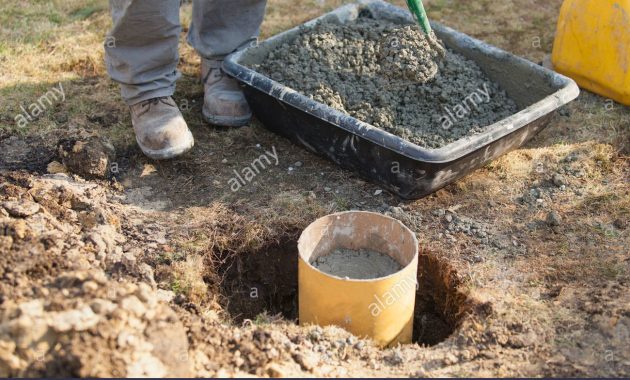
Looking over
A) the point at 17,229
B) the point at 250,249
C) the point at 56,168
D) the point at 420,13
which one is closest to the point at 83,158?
the point at 56,168

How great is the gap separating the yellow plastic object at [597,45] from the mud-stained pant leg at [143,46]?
2.10 meters

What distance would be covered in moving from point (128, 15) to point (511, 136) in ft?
5.55

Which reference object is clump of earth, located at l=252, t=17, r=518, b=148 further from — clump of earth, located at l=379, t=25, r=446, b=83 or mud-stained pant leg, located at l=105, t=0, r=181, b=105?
mud-stained pant leg, located at l=105, t=0, r=181, b=105

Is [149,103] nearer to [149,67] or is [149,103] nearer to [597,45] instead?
[149,67]

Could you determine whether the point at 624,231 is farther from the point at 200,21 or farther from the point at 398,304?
the point at 200,21

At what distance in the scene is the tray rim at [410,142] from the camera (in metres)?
2.95

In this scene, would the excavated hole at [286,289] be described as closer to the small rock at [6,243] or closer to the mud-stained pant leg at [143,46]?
the small rock at [6,243]

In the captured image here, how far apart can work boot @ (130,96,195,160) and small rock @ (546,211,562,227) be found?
1.62 meters

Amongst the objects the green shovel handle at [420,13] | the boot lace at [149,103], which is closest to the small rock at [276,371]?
the boot lace at [149,103]

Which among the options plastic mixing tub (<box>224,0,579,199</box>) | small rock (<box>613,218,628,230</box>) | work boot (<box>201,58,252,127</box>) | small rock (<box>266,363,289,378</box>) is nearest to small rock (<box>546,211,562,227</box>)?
small rock (<box>613,218,628,230</box>)

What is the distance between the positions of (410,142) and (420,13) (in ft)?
2.43

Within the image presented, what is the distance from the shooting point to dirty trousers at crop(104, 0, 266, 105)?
3121 mm

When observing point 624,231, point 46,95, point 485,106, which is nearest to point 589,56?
point 485,106

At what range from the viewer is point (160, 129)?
11.1 feet
